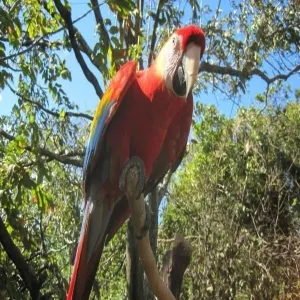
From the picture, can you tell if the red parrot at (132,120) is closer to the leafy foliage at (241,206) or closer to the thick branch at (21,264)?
the thick branch at (21,264)

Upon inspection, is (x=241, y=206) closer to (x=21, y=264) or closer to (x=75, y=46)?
(x=21, y=264)

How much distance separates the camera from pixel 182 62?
128 centimetres

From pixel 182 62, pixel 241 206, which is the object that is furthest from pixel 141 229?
pixel 241 206

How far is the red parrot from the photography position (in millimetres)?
1274

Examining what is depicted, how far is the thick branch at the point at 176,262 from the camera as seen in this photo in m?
1.42

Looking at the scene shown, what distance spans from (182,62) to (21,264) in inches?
64.6

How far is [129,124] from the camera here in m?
1.30

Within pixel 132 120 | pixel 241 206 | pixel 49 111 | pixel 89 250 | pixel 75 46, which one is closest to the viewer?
pixel 89 250

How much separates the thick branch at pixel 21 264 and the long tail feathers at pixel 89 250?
1311 millimetres

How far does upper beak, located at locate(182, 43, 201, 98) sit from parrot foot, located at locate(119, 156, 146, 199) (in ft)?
0.71

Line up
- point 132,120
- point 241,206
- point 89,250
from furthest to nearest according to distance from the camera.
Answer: point 241,206
point 132,120
point 89,250

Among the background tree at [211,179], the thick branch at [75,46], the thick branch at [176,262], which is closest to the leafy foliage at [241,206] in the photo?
the background tree at [211,179]

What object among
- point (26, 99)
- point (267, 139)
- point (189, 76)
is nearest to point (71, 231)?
point (26, 99)

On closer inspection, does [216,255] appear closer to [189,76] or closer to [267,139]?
[267,139]
